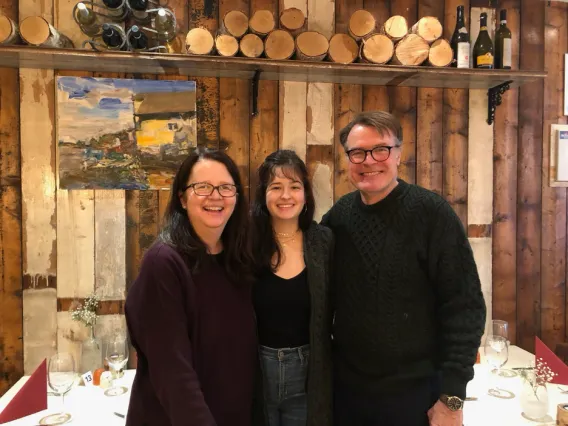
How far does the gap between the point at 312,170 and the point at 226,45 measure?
0.80 m

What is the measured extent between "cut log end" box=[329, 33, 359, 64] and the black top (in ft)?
3.83

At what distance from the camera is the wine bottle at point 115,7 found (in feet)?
6.44

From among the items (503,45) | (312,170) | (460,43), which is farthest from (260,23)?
(503,45)

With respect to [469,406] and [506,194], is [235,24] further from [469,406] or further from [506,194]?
[469,406]

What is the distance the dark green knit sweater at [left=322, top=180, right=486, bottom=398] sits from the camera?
4.53 feet

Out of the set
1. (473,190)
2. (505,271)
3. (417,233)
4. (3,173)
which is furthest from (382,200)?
(3,173)

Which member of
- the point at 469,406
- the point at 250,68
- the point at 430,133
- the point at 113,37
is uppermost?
the point at 113,37

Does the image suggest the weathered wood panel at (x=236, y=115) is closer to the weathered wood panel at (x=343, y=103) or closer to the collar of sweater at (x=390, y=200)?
the weathered wood panel at (x=343, y=103)

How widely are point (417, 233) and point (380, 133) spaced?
0.38 m

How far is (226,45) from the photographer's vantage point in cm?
195

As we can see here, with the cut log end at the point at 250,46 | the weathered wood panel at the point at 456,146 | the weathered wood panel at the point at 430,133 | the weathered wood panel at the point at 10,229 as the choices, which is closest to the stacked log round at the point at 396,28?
the weathered wood panel at the point at 430,133

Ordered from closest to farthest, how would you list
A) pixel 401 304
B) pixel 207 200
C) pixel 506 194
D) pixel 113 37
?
1. pixel 207 200
2. pixel 401 304
3. pixel 113 37
4. pixel 506 194

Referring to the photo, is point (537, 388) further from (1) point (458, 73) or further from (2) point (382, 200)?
(1) point (458, 73)

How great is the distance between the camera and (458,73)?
6.84 ft
